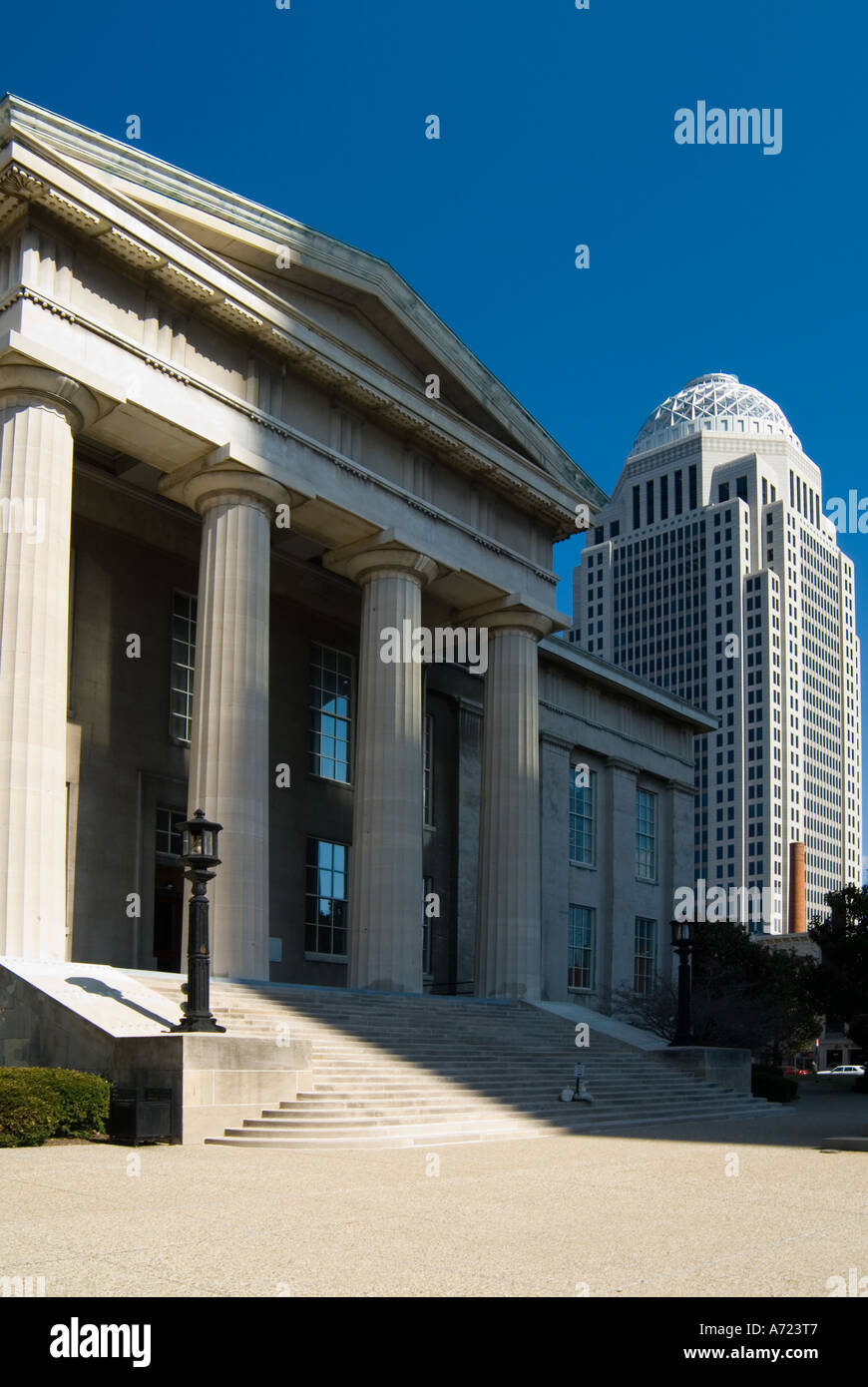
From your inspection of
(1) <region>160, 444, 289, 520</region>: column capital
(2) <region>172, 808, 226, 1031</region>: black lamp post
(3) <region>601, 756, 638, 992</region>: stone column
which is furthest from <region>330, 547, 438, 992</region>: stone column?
(3) <region>601, 756, 638, 992</region>: stone column

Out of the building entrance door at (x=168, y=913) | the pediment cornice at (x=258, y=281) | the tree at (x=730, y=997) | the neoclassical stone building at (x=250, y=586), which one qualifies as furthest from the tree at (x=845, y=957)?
the building entrance door at (x=168, y=913)

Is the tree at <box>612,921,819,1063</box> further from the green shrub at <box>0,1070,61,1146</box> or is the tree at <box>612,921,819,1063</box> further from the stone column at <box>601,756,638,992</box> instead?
the green shrub at <box>0,1070,61,1146</box>

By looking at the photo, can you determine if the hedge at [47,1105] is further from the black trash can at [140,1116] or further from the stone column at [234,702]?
the stone column at [234,702]

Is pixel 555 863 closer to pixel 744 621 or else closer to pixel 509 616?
pixel 509 616

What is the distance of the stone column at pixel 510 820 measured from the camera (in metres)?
38.0

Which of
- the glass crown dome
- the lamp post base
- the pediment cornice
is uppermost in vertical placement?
the glass crown dome

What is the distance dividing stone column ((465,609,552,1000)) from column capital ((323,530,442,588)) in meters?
5.22

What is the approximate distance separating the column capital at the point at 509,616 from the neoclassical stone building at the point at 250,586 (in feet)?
0.25

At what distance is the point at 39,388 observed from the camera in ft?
86.1

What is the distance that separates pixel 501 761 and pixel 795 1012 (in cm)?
2944

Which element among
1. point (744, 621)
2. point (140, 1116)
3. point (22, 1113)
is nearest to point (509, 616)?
point (140, 1116)

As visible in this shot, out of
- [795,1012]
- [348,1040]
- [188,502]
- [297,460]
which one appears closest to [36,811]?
[348,1040]

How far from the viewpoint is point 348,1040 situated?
84.8 ft

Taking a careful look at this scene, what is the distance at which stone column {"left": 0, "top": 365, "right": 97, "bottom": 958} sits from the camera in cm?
2431
